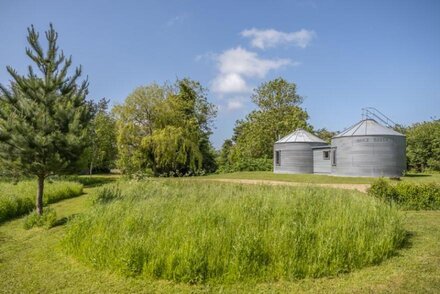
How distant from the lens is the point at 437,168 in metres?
33.8

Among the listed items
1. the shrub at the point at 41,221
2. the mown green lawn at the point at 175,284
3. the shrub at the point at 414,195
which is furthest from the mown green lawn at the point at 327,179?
the shrub at the point at 41,221

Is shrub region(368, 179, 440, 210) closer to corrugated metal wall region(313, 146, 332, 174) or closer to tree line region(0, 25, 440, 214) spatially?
tree line region(0, 25, 440, 214)

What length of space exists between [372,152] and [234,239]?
2025 centimetres

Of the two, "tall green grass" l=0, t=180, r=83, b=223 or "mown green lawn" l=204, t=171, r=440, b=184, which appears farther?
"mown green lawn" l=204, t=171, r=440, b=184

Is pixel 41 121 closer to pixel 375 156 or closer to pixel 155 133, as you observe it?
pixel 155 133

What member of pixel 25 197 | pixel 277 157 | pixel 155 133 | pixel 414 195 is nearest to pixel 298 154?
pixel 277 157

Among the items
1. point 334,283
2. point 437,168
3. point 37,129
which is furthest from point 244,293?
point 437,168

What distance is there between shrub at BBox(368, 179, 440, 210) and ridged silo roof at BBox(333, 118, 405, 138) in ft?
40.9

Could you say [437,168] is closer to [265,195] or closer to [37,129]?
[265,195]

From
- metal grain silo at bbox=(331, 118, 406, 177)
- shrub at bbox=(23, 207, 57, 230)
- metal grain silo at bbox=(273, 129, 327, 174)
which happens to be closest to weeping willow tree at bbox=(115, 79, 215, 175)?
metal grain silo at bbox=(273, 129, 327, 174)

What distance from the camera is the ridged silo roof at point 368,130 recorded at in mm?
23709

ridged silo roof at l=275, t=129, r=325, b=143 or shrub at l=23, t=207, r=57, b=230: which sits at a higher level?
ridged silo roof at l=275, t=129, r=325, b=143

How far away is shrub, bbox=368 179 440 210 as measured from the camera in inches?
458

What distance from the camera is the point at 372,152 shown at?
23.3 m
